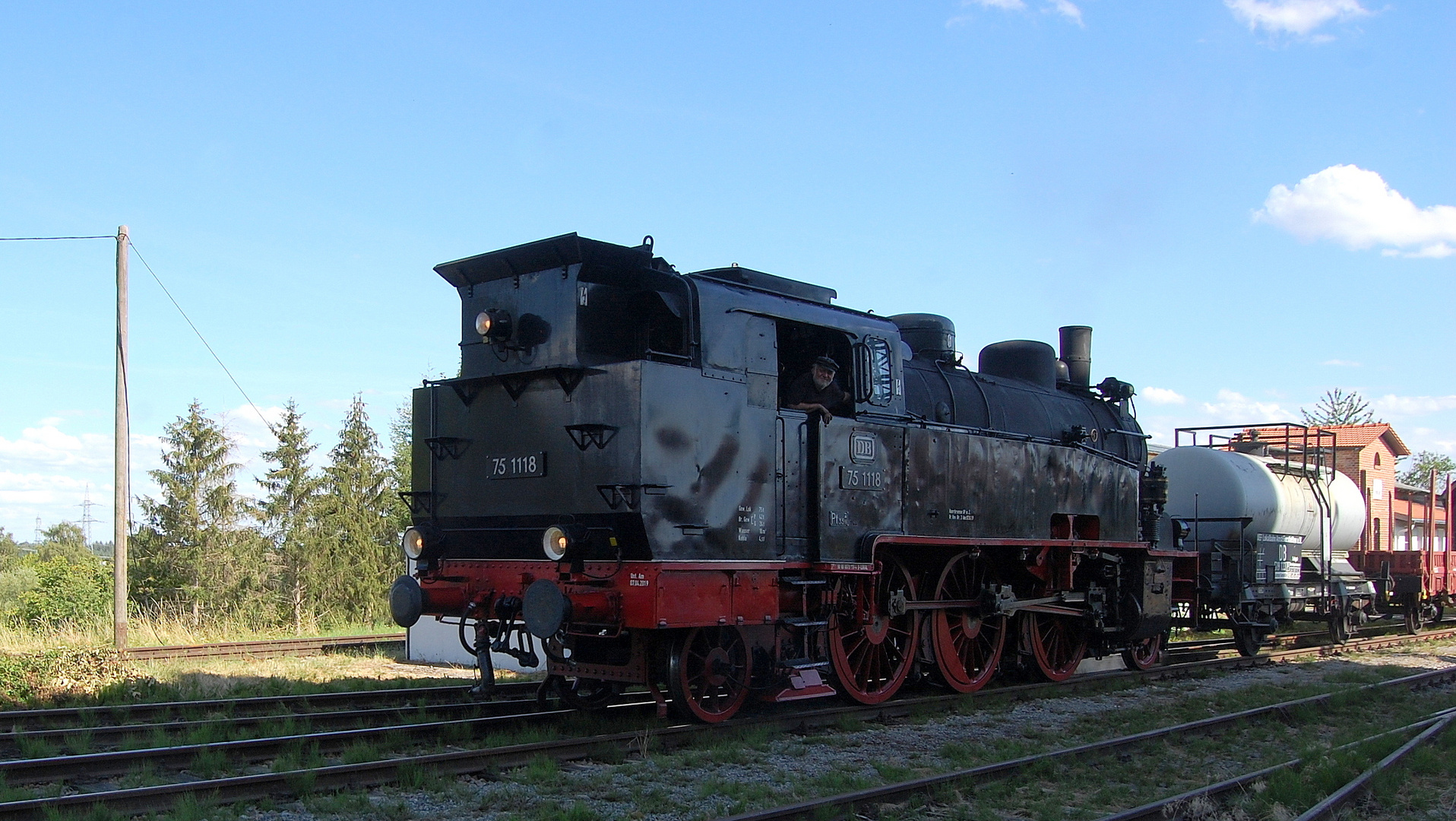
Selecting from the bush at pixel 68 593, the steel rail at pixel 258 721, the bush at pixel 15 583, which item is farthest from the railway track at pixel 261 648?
the bush at pixel 15 583

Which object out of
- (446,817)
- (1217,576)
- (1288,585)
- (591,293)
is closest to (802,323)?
(591,293)

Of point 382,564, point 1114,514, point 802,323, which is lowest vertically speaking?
point 382,564

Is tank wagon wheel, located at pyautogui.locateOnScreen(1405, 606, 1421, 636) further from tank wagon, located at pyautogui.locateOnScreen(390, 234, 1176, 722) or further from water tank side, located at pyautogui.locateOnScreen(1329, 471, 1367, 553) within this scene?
tank wagon, located at pyautogui.locateOnScreen(390, 234, 1176, 722)

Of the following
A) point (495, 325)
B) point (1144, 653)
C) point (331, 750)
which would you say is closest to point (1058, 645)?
point (1144, 653)

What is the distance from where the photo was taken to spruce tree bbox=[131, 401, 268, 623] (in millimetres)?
36906

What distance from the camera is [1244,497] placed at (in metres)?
16.3

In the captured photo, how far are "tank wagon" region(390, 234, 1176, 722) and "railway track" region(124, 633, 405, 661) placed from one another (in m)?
7.01

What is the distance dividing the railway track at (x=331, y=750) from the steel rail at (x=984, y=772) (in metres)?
1.87

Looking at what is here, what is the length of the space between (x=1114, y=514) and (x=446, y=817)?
933cm

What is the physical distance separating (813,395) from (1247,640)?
966 cm

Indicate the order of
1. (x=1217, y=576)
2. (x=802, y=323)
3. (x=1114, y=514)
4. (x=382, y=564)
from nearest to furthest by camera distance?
(x=802, y=323) → (x=1114, y=514) → (x=1217, y=576) → (x=382, y=564)

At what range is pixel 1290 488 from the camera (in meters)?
17.4

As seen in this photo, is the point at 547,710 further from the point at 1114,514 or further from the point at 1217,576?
the point at 1217,576

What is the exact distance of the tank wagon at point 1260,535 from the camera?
50.4ft
